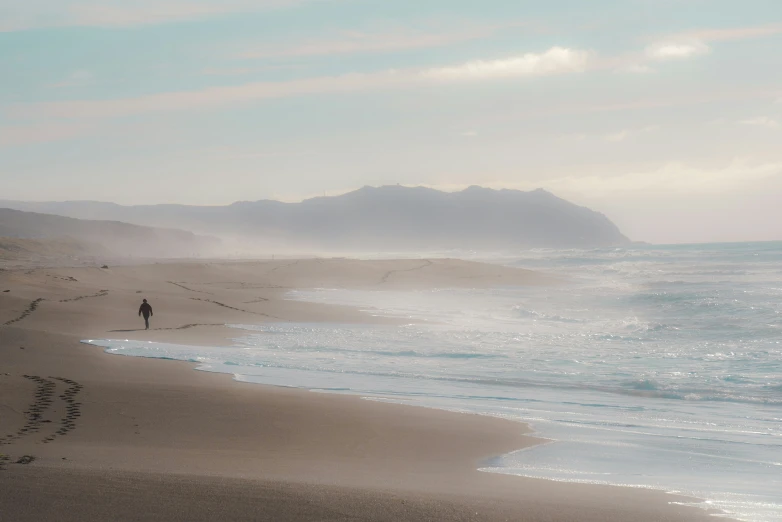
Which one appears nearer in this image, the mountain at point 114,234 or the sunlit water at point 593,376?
the sunlit water at point 593,376

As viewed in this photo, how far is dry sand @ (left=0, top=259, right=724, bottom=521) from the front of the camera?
498 centimetres

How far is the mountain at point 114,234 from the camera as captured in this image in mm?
84375

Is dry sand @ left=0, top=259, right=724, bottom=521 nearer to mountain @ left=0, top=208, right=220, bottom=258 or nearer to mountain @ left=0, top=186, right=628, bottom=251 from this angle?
mountain @ left=0, top=208, right=220, bottom=258

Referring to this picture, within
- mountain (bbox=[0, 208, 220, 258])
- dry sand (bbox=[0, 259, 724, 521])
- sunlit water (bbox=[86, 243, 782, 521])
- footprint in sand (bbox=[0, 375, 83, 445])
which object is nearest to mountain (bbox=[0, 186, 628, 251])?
mountain (bbox=[0, 208, 220, 258])

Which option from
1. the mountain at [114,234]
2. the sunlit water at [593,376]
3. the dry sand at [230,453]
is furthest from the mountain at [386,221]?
the dry sand at [230,453]

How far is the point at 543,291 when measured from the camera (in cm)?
3616

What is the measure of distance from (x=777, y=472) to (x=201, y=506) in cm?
551

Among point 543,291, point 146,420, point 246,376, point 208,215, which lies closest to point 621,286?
point 543,291

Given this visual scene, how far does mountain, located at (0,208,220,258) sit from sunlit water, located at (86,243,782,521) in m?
64.1

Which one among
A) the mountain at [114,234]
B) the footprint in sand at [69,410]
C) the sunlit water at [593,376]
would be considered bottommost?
the sunlit water at [593,376]

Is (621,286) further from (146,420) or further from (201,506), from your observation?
(201,506)

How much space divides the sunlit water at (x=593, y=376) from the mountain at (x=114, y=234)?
64101 millimetres

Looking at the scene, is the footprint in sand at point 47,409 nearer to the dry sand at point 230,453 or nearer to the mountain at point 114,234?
the dry sand at point 230,453

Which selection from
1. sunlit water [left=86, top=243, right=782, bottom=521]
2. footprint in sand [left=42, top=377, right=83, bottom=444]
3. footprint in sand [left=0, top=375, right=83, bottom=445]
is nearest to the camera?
footprint in sand [left=0, top=375, right=83, bottom=445]
